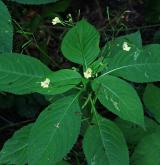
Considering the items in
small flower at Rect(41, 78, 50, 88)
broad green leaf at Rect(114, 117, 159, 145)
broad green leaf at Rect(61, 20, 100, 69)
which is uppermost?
broad green leaf at Rect(61, 20, 100, 69)

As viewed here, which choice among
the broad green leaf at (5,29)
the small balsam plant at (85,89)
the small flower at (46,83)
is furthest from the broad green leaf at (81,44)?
the broad green leaf at (5,29)

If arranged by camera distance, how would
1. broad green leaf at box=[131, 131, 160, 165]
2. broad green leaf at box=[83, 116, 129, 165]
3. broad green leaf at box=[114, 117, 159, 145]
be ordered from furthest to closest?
broad green leaf at box=[114, 117, 159, 145]
broad green leaf at box=[131, 131, 160, 165]
broad green leaf at box=[83, 116, 129, 165]

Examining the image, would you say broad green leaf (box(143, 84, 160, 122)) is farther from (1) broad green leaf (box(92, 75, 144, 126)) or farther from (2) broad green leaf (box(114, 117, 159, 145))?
(1) broad green leaf (box(92, 75, 144, 126))

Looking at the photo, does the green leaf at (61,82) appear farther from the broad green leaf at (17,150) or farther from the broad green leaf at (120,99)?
the broad green leaf at (17,150)

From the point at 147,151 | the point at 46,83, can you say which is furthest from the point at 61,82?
the point at 147,151

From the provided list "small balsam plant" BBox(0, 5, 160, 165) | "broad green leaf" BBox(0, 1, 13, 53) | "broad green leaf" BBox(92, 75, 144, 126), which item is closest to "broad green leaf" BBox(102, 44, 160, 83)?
"small balsam plant" BBox(0, 5, 160, 165)

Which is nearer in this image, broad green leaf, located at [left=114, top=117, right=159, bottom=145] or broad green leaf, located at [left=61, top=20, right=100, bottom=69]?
broad green leaf, located at [left=61, top=20, right=100, bottom=69]

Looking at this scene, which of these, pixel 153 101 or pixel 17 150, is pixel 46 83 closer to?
pixel 17 150
